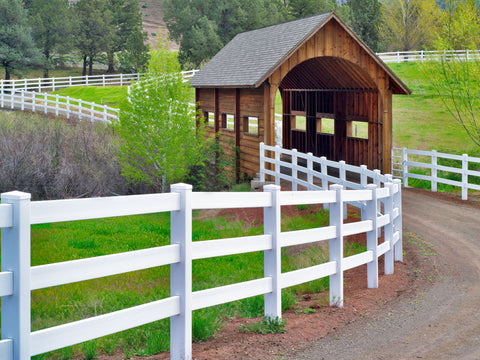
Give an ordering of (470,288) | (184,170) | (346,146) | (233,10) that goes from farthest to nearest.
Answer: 1. (233,10)
2. (346,146)
3. (184,170)
4. (470,288)

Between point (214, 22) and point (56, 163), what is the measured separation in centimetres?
4261

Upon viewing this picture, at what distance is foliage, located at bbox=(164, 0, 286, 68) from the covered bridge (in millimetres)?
32816

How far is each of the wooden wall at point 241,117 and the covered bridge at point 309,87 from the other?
0.10 feet

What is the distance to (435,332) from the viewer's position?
5.85m

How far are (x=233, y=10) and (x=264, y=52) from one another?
43.5m

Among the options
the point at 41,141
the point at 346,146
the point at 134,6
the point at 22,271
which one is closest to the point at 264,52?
the point at 346,146

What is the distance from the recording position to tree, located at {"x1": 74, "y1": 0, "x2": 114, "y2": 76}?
64.1 meters

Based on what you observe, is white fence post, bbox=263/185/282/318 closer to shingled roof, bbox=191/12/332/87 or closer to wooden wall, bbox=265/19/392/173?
shingled roof, bbox=191/12/332/87

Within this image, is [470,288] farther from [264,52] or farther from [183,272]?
[264,52]

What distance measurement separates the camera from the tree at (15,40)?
54.8 meters

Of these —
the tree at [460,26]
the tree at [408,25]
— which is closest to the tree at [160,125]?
the tree at [460,26]

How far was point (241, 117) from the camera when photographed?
66.1 ft

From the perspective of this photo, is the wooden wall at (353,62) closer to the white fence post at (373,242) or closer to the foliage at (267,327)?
the white fence post at (373,242)

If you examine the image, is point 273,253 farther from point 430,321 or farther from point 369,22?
point 369,22
